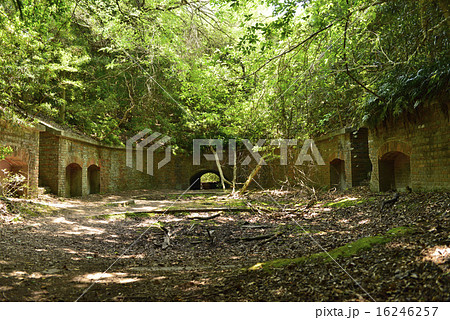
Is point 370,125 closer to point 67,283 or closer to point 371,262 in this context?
point 371,262

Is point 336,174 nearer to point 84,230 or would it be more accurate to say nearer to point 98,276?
point 84,230

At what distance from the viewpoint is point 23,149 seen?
9156 millimetres

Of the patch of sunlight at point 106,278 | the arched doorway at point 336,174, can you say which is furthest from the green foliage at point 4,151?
the arched doorway at point 336,174

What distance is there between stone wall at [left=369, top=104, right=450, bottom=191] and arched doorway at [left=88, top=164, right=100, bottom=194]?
40.6 feet

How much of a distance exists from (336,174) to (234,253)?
8.96m

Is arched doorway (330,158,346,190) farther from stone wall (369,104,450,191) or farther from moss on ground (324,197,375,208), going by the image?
moss on ground (324,197,375,208)

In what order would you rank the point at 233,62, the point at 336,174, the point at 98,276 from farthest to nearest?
the point at 336,174 → the point at 233,62 → the point at 98,276

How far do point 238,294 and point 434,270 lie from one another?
1.87 meters

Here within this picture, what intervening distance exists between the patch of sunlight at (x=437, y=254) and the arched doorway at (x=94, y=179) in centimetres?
1440

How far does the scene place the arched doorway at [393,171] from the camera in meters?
8.80

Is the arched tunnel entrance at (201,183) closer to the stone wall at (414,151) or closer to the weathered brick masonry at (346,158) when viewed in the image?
the weathered brick masonry at (346,158)

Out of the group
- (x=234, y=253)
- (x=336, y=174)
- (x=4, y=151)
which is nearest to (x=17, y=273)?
(x=234, y=253)

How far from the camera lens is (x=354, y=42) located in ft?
22.2

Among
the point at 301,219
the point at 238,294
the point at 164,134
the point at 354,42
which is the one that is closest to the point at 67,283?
the point at 238,294
